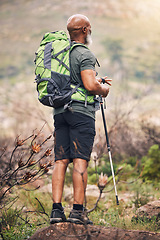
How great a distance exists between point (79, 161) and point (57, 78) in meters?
0.88

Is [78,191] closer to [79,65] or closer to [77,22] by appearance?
[79,65]

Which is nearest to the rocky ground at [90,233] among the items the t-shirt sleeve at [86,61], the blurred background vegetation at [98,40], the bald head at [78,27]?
the t-shirt sleeve at [86,61]

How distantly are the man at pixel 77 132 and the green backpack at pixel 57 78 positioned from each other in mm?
63

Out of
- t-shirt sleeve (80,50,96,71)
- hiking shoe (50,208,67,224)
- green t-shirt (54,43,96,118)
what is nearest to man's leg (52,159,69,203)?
hiking shoe (50,208,67,224)

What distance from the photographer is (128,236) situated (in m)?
3.47

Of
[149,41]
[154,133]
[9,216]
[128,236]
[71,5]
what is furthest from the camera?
[71,5]

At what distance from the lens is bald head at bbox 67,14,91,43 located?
389 cm

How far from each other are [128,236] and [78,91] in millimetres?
1521

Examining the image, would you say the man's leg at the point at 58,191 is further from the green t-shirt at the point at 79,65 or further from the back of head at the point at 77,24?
the back of head at the point at 77,24

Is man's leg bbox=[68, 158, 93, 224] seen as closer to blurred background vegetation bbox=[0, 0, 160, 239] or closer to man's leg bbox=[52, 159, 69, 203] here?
man's leg bbox=[52, 159, 69, 203]

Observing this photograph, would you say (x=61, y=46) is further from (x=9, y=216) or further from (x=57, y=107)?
(x=9, y=216)

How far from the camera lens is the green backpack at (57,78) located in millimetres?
3654

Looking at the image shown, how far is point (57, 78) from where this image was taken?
12.0 ft

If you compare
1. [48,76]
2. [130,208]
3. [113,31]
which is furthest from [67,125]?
[113,31]
